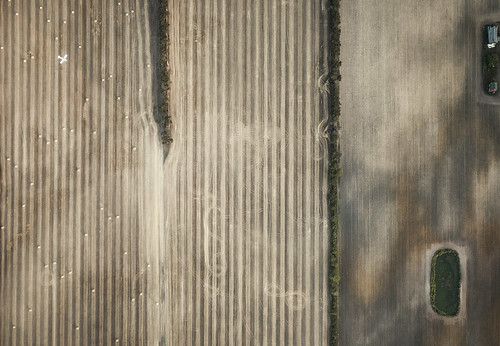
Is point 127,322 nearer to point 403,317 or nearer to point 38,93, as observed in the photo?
point 38,93

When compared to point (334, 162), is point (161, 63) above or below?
above

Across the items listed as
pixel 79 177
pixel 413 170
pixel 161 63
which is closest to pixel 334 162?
pixel 413 170

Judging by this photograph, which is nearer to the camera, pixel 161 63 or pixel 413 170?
pixel 161 63

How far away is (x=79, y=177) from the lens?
9.73 metres

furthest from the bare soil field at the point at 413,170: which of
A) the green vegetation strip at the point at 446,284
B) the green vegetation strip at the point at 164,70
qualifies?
the green vegetation strip at the point at 164,70

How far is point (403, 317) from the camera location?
9781mm

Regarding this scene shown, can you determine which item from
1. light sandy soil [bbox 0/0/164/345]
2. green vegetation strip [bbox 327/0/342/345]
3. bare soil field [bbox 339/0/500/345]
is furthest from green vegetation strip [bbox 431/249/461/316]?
light sandy soil [bbox 0/0/164/345]

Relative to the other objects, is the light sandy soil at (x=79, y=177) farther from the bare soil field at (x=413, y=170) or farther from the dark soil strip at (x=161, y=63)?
the bare soil field at (x=413, y=170)

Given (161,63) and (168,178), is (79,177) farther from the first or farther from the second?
(161,63)

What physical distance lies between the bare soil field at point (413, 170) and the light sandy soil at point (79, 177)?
4.96 m

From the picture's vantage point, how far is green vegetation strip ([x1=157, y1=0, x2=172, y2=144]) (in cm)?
955

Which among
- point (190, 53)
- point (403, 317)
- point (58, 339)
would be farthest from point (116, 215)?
point (403, 317)

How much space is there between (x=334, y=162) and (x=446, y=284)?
4194 millimetres

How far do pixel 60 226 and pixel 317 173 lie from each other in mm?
6479
